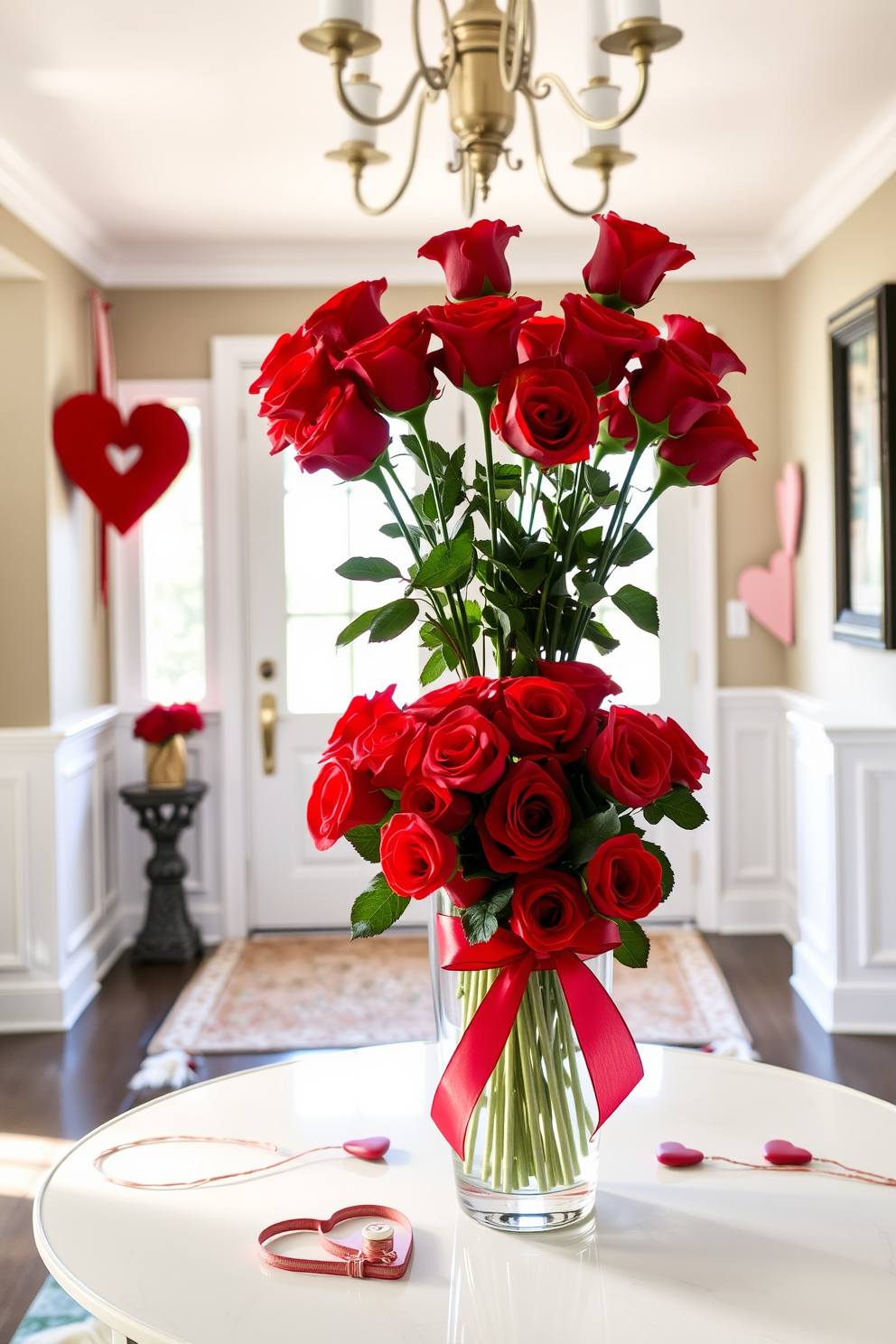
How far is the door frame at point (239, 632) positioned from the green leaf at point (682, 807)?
364 cm

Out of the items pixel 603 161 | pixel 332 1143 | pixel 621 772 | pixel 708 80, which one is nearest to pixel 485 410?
pixel 621 772

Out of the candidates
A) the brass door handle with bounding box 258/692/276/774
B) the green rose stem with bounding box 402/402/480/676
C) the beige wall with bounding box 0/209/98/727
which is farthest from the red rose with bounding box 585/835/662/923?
the brass door handle with bounding box 258/692/276/774

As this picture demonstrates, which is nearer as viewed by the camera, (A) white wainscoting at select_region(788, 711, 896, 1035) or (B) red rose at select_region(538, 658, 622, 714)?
(B) red rose at select_region(538, 658, 622, 714)

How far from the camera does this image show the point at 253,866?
466cm

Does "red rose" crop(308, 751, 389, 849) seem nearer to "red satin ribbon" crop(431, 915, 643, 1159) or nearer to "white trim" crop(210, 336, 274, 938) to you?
"red satin ribbon" crop(431, 915, 643, 1159)

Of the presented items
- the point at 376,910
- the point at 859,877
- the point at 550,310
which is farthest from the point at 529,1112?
the point at 550,310

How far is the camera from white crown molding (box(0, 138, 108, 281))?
3.40 meters

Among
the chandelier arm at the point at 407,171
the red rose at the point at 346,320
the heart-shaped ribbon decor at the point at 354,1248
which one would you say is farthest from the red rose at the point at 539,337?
the chandelier arm at the point at 407,171

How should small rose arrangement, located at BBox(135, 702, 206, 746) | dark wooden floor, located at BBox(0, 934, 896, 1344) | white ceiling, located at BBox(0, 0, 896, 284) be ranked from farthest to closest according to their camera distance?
small rose arrangement, located at BBox(135, 702, 206, 746)
dark wooden floor, located at BBox(0, 934, 896, 1344)
white ceiling, located at BBox(0, 0, 896, 284)

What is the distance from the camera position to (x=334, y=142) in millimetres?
3352

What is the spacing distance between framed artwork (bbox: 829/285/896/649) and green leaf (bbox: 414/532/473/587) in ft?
8.84

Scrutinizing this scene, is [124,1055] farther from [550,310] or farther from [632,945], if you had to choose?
[550,310]

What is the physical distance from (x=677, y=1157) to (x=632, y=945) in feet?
1.20

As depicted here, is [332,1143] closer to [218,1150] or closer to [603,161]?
[218,1150]
